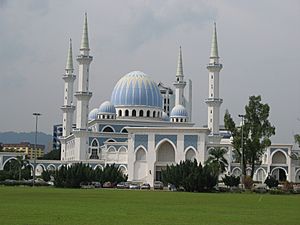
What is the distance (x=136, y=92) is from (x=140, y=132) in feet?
52.8

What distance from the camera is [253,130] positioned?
61469mm

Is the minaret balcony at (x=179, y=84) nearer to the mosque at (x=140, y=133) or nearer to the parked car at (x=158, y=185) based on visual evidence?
the mosque at (x=140, y=133)

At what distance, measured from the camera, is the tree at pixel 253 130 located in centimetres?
6084

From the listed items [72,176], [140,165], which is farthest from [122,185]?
[140,165]

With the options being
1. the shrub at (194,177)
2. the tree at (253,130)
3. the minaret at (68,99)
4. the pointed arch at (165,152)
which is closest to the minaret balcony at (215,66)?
the pointed arch at (165,152)

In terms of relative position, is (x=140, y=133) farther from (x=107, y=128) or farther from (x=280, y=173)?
(x=280, y=173)

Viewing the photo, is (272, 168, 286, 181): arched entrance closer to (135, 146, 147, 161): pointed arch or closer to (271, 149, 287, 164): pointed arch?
(271, 149, 287, 164): pointed arch

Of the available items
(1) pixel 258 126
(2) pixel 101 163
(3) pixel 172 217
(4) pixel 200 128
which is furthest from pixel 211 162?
(3) pixel 172 217

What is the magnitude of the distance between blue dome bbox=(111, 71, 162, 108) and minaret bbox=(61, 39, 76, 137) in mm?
6904

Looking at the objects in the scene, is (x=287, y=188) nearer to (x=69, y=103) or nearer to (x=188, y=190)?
(x=188, y=190)

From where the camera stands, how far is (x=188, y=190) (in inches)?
2267

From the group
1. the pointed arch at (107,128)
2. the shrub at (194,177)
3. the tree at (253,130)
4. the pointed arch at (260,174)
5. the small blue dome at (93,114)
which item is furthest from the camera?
the small blue dome at (93,114)

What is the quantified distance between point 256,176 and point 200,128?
14249 mm

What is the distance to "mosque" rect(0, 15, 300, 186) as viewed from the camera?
267ft
